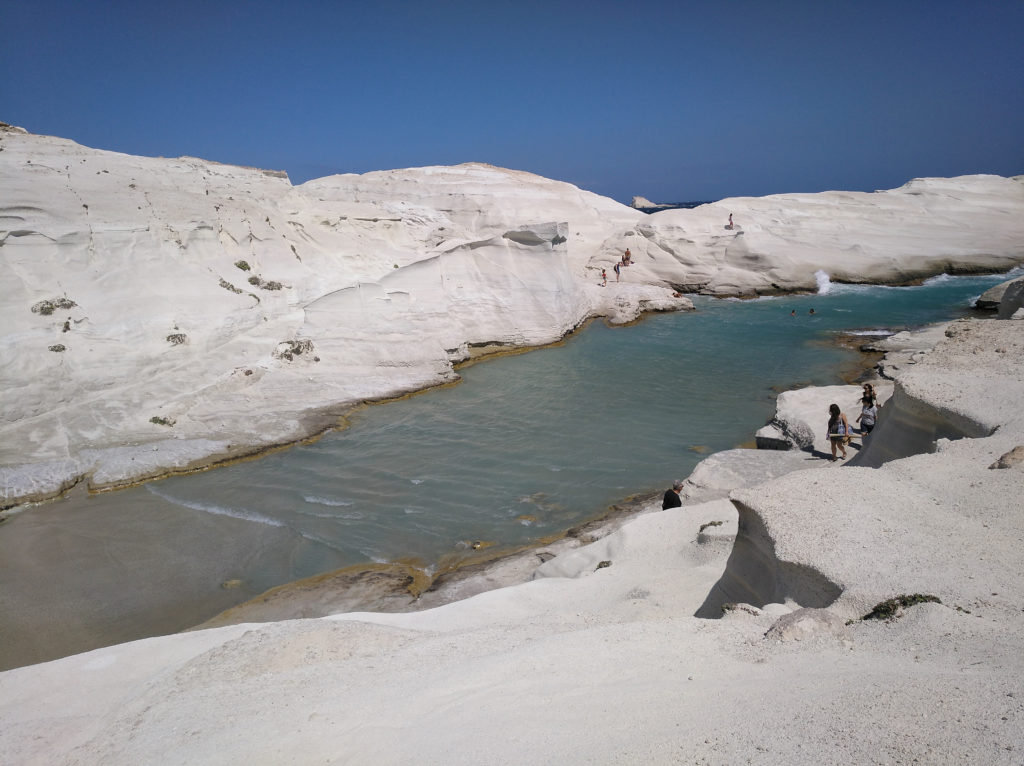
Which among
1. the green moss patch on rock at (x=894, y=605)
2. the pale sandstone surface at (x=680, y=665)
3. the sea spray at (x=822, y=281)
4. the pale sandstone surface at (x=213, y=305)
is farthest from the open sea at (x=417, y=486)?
the sea spray at (x=822, y=281)

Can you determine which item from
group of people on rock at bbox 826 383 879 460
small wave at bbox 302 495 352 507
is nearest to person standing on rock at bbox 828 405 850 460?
group of people on rock at bbox 826 383 879 460

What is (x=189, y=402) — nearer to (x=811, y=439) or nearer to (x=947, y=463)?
(x=811, y=439)

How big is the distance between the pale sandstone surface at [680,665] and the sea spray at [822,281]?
2112 cm

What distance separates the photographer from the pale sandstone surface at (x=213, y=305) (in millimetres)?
11281

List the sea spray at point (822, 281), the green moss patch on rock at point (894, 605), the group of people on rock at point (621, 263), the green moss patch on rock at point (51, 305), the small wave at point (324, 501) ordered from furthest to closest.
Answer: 1. the sea spray at point (822, 281)
2. the group of people on rock at point (621, 263)
3. the green moss patch on rock at point (51, 305)
4. the small wave at point (324, 501)
5. the green moss patch on rock at point (894, 605)

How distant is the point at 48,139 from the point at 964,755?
19.5m

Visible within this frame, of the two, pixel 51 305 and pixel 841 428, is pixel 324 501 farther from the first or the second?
pixel 841 428

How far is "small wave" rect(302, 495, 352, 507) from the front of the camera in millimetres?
9977

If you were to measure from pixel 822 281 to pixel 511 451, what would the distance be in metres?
19.5

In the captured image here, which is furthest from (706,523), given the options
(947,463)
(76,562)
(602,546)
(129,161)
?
(129,161)

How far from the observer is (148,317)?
12836mm

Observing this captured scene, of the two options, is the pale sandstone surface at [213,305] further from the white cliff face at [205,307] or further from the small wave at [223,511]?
the small wave at [223,511]

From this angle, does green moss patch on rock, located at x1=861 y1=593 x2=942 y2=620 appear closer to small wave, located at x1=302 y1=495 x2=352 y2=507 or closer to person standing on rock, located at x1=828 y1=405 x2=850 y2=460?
person standing on rock, located at x1=828 y1=405 x2=850 y2=460

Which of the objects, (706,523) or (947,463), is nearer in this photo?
(947,463)
